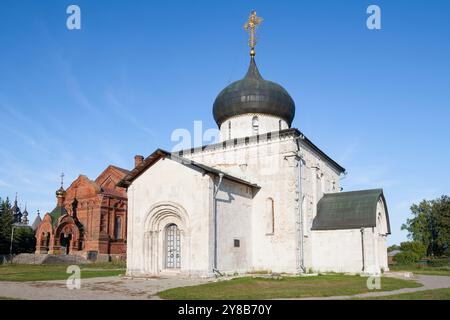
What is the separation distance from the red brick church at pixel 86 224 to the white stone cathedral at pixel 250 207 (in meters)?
17.9

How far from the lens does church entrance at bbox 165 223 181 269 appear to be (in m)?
19.3

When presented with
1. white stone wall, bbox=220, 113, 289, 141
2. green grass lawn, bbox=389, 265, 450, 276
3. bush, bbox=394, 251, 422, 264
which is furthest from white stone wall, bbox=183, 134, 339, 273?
bush, bbox=394, 251, 422, 264

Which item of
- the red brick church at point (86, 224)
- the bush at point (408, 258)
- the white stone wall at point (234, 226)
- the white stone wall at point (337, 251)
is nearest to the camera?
the white stone wall at point (234, 226)

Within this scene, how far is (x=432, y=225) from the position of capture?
5412 cm

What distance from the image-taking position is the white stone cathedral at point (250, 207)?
18.6 meters

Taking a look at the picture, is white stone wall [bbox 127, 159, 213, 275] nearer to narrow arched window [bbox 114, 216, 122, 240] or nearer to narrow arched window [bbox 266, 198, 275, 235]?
narrow arched window [bbox 266, 198, 275, 235]

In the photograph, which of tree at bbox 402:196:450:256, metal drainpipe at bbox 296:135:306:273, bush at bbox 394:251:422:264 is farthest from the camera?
tree at bbox 402:196:450:256

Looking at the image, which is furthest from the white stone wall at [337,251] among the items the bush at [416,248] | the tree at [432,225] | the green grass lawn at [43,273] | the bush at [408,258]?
the tree at [432,225]

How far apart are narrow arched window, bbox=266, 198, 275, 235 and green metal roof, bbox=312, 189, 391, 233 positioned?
111 inches

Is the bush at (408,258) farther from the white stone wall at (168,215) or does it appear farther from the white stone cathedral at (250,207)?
the white stone wall at (168,215)
